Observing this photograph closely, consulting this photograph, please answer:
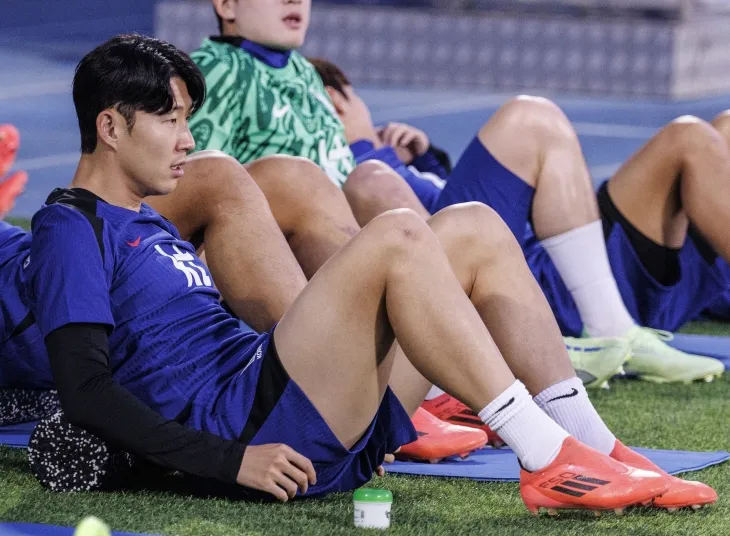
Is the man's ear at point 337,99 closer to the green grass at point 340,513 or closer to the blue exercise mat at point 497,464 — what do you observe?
the blue exercise mat at point 497,464

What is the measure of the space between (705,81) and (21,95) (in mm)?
4114

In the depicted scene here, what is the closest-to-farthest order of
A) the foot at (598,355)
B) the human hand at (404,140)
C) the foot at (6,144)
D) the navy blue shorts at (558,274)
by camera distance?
the foot at (598,355), the navy blue shorts at (558,274), the foot at (6,144), the human hand at (404,140)

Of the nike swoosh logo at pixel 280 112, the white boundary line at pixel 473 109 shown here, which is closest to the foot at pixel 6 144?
the nike swoosh logo at pixel 280 112

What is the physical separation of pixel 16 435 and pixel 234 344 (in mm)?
571

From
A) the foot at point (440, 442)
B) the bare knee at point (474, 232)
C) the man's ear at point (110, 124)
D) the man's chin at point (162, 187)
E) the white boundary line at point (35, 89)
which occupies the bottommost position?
the white boundary line at point (35, 89)

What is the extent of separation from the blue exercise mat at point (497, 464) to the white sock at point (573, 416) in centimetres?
15

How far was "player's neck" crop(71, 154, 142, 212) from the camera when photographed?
2.13 meters

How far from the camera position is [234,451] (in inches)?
78.0

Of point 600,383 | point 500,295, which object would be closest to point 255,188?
point 500,295

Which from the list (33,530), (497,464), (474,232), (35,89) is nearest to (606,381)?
Answer: (497,464)

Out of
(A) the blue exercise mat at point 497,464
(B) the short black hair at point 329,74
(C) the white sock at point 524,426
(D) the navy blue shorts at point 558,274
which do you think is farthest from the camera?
(B) the short black hair at point 329,74

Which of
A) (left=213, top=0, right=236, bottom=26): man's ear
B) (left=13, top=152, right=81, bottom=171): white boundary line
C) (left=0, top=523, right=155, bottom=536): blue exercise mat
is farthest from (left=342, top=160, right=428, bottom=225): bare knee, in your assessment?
(left=13, top=152, right=81, bottom=171): white boundary line

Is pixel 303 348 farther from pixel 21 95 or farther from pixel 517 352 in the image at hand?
pixel 21 95

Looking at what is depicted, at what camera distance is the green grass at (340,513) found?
6.43ft
